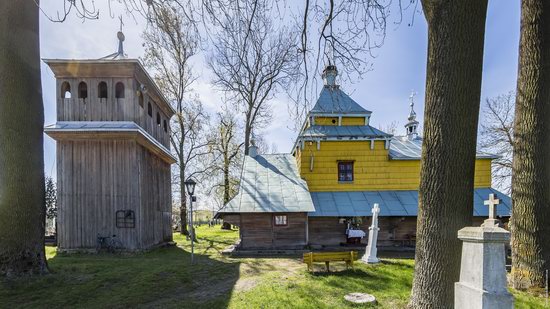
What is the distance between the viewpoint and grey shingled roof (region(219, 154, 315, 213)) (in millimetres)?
14547

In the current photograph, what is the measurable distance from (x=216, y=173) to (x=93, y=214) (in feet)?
47.3

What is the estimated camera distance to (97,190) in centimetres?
1385

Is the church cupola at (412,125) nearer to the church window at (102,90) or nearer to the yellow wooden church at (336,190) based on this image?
the yellow wooden church at (336,190)

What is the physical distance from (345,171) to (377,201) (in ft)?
7.34

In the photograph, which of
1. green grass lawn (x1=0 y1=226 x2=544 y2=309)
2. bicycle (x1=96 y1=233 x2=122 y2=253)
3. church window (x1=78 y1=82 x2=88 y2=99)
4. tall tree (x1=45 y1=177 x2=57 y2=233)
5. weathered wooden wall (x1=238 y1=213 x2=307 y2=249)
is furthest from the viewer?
tall tree (x1=45 y1=177 x2=57 y2=233)

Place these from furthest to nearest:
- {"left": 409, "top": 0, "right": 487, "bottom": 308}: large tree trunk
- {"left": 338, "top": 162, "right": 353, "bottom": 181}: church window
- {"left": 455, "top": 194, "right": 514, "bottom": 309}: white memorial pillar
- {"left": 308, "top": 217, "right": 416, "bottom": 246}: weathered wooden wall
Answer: {"left": 338, "top": 162, "right": 353, "bottom": 181}: church window
{"left": 308, "top": 217, "right": 416, "bottom": 246}: weathered wooden wall
{"left": 409, "top": 0, "right": 487, "bottom": 308}: large tree trunk
{"left": 455, "top": 194, "right": 514, "bottom": 309}: white memorial pillar

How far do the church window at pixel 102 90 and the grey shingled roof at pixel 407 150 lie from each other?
14.6 meters

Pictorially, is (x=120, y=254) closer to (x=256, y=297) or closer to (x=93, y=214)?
(x=93, y=214)

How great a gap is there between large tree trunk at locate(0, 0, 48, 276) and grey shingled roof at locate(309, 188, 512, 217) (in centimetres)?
1060

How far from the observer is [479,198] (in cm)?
1563

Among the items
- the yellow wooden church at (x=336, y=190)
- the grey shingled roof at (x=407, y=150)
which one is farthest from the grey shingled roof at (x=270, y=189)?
the grey shingled roof at (x=407, y=150)

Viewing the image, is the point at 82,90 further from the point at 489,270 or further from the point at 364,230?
the point at 489,270

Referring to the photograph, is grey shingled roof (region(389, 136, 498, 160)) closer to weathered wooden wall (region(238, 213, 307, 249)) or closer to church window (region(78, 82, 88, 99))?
weathered wooden wall (region(238, 213, 307, 249))

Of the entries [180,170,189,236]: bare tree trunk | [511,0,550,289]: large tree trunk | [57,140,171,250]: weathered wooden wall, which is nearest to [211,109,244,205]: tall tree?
[180,170,189,236]: bare tree trunk
